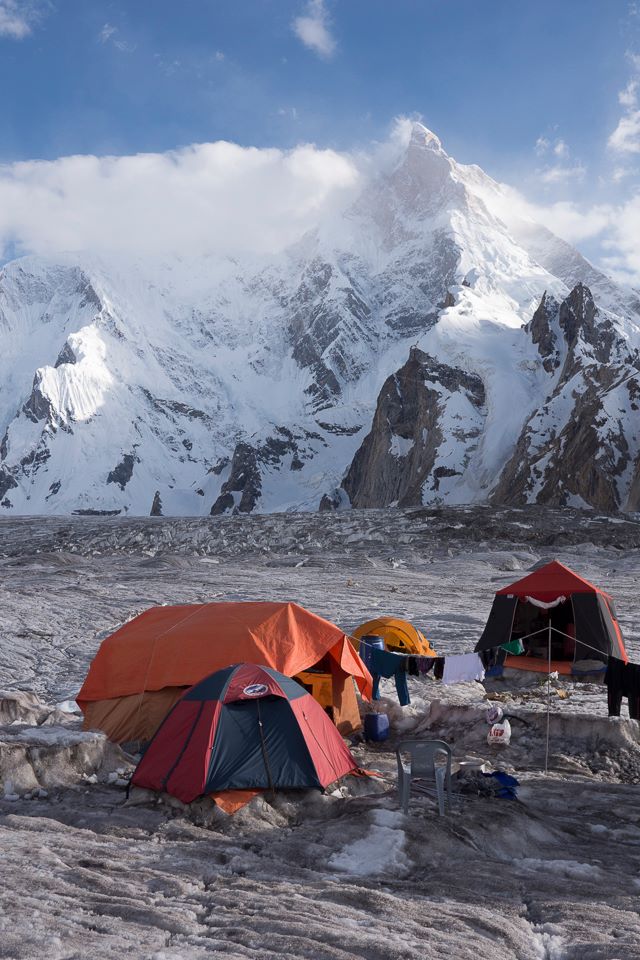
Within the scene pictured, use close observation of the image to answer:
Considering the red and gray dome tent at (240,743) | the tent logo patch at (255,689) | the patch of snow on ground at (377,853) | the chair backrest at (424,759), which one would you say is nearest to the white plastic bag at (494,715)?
the red and gray dome tent at (240,743)

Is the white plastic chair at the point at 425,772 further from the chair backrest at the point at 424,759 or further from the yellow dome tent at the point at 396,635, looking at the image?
the yellow dome tent at the point at 396,635

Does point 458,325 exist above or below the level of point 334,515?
above

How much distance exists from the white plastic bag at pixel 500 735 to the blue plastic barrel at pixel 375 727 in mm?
1657

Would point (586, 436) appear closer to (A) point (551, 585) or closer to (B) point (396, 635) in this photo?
(A) point (551, 585)

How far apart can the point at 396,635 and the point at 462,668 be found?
3.37m

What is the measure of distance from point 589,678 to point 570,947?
11.7 meters

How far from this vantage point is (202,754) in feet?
31.1

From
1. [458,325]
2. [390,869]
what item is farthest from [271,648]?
[458,325]

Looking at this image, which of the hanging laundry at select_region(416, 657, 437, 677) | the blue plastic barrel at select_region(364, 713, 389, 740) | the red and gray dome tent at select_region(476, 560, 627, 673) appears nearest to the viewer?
the blue plastic barrel at select_region(364, 713, 389, 740)

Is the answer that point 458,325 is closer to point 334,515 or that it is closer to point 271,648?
point 334,515

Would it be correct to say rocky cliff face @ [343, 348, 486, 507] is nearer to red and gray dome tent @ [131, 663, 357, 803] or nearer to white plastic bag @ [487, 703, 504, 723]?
white plastic bag @ [487, 703, 504, 723]

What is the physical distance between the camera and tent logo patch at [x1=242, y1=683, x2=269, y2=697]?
9.95 metres

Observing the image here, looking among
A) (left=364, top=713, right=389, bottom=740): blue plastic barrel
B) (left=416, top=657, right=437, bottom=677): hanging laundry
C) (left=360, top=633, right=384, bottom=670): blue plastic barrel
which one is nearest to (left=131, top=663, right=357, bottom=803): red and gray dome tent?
(left=364, top=713, right=389, bottom=740): blue plastic barrel

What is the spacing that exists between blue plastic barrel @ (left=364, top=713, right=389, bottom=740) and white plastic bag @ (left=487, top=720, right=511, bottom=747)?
166cm
